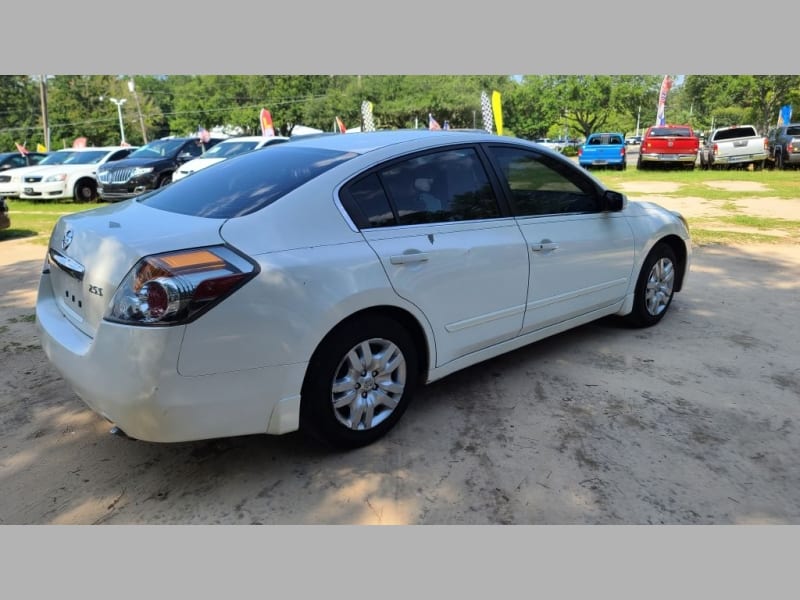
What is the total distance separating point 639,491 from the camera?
8.89ft

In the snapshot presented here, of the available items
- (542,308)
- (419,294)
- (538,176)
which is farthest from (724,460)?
(538,176)

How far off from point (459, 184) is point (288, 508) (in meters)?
1.98

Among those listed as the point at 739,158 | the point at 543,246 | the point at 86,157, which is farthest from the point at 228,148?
the point at 739,158

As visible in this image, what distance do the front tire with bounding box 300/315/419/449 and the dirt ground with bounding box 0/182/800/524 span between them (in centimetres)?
16

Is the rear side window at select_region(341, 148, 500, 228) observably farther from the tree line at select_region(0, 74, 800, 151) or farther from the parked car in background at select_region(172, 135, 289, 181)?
the tree line at select_region(0, 74, 800, 151)

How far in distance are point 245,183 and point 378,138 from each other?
868 mm

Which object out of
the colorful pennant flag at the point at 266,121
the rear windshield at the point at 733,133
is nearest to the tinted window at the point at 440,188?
the rear windshield at the point at 733,133

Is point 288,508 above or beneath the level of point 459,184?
beneath

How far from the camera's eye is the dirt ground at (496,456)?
261cm

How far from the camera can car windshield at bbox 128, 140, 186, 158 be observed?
588 inches

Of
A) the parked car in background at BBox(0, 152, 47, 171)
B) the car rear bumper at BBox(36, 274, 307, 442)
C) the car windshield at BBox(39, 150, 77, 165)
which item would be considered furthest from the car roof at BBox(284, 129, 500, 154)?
the parked car in background at BBox(0, 152, 47, 171)

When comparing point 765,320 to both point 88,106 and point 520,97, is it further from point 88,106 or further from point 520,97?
point 88,106

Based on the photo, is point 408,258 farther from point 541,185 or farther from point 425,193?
point 541,185

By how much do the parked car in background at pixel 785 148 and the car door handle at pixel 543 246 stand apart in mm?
19264
